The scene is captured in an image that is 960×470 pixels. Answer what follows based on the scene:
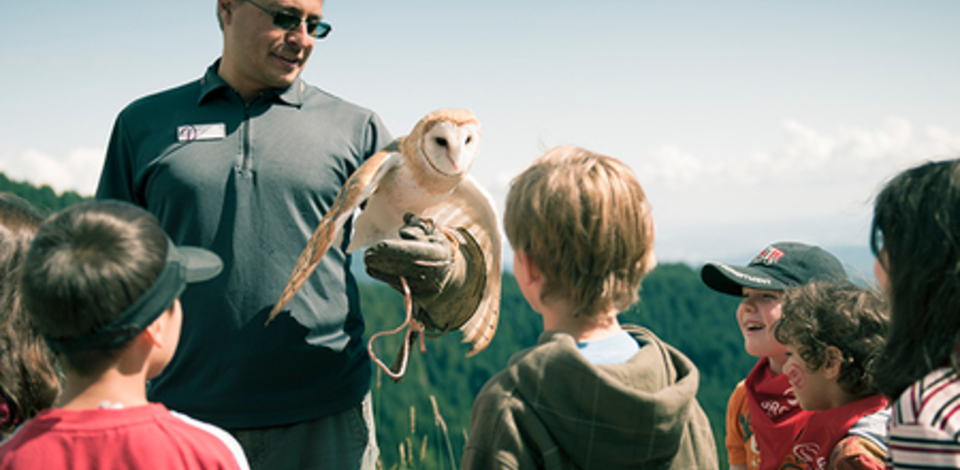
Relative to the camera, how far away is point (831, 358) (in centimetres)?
195

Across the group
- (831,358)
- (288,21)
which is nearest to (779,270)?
(831,358)

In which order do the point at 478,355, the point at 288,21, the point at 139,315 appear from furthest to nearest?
the point at 478,355 < the point at 288,21 < the point at 139,315

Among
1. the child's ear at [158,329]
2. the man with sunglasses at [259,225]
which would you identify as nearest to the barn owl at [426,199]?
the man with sunglasses at [259,225]

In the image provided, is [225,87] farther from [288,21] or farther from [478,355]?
[478,355]

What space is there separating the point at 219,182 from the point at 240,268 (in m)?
0.28

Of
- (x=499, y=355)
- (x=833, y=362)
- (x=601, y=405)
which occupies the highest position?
(x=601, y=405)

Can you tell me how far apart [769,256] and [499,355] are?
10.1ft

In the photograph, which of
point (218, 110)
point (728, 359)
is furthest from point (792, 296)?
point (728, 359)

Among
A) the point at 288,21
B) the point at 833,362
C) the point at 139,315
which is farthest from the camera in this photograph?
the point at 288,21

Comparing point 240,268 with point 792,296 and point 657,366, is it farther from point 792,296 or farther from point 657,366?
point 792,296

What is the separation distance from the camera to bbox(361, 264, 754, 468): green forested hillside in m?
4.80

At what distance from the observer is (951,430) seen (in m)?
1.10

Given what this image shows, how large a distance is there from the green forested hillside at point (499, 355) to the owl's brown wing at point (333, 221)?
276 cm

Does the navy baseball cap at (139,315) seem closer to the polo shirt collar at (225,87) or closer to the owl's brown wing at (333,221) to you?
the owl's brown wing at (333,221)
